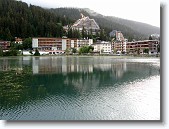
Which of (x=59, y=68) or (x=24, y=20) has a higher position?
(x=24, y=20)

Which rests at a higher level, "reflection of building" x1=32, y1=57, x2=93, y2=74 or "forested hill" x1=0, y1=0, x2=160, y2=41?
"forested hill" x1=0, y1=0, x2=160, y2=41

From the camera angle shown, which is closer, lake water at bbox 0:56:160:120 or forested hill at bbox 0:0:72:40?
lake water at bbox 0:56:160:120

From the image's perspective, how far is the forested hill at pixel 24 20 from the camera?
7832mm

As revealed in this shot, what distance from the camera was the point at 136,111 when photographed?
4.67 meters

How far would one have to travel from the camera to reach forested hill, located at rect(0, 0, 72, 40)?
783 cm

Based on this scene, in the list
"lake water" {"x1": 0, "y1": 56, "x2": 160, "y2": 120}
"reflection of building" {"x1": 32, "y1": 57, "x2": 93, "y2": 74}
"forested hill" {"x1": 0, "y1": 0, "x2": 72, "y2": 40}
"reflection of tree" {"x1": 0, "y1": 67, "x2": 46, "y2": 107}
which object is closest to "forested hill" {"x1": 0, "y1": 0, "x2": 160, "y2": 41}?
"forested hill" {"x1": 0, "y1": 0, "x2": 72, "y2": 40}

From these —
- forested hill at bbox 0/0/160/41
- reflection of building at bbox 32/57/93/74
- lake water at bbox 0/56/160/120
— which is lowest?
lake water at bbox 0/56/160/120

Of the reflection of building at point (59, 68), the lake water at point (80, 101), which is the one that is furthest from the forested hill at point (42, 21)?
the reflection of building at point (59, 68)

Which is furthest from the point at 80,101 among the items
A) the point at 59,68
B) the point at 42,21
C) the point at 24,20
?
the point at 59,68

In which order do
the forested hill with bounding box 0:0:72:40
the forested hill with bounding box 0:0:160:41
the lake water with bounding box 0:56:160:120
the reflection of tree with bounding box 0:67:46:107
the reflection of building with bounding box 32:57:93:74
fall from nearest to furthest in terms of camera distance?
the lake water with bounding box 0:56:160:120 < the reflection of tree with bounding box 0:67:46:107 < the forested hill with bounding box 0:0:160:41 < the forested hill with bounding box 0:0:72:40 < the reflection of building with bounding box 32:57:93:74

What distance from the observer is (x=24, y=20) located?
820 centimetres

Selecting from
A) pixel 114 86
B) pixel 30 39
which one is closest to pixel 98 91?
pixel 114 86

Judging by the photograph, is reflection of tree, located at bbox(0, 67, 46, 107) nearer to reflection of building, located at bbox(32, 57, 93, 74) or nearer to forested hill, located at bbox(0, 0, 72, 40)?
forested hill, located at bbox(0, 0, 72, 40)

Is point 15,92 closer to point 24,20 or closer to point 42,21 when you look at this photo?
point 24,20
